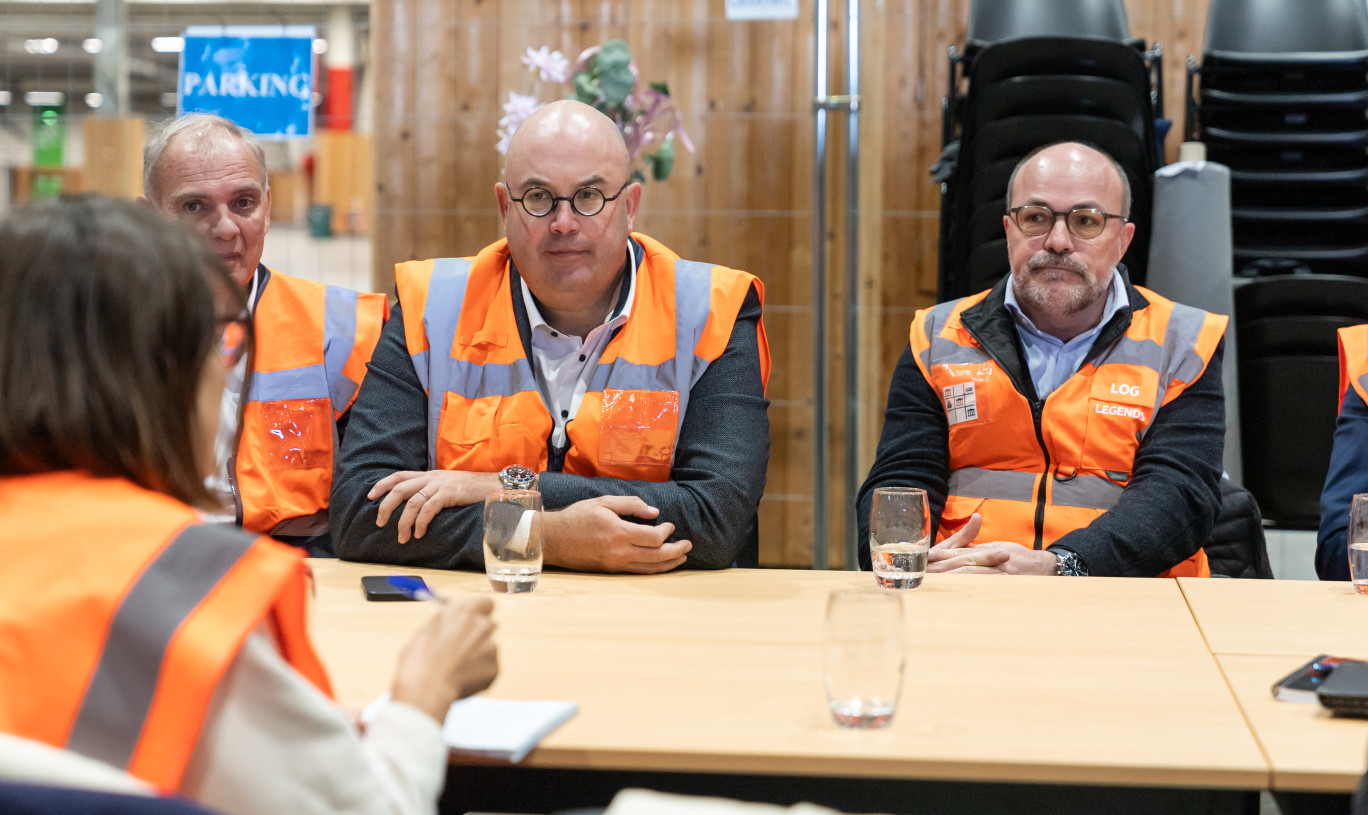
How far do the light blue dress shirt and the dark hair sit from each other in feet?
6.80

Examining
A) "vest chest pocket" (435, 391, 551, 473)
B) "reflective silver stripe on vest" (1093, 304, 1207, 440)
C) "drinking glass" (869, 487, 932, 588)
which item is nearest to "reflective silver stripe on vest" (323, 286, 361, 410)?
"vest chest pocket" (435, 391, 551, 473)

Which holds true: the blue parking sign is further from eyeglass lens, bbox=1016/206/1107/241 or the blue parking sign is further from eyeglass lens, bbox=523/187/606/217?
eyeglass lens, bbox=1016/206/1107/241

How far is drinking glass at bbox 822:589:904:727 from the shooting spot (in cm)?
128

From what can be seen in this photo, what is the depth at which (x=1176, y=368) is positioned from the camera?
2.66 m

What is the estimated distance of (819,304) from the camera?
14.8ft

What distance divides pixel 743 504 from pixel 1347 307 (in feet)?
7.93

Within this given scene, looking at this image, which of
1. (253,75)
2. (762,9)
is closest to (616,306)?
(762,9)

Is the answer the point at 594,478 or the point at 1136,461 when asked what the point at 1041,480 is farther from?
the point at 594,478

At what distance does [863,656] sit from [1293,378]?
2965 millimetres

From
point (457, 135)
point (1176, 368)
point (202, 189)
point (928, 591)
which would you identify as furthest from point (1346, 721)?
point (457, 135)

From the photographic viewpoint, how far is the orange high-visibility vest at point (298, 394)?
249 centimetres

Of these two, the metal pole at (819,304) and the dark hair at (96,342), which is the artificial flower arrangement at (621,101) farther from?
the dark hair at (96,342)

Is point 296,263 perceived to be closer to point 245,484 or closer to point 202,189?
point 202,189

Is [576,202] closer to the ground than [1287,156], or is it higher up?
closer to the ground
